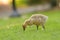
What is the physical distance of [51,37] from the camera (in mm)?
10930

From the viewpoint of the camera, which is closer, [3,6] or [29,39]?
[29,39]

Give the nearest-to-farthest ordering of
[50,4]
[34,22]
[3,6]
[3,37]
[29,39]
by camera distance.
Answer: [29,39] → [3,37] → [34,22] → [50,4] → [3,6]

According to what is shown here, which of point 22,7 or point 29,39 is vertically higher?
point 22,7

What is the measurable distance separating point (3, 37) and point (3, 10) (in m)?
24.4

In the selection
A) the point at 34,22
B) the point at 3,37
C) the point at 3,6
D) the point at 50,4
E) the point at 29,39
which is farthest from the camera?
the point at 3,6

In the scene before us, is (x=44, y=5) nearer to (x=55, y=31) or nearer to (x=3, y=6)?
(x=3, y=6)

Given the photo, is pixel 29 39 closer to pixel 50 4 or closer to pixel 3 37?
pixel 3 37

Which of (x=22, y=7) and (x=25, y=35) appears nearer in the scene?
(x=25, y=35)

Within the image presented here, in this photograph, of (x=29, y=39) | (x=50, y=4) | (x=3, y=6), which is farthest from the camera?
(x=3, y=6)

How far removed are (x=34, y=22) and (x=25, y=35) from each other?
109 cm

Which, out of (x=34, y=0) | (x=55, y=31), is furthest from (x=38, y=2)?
(x=55, y=31)

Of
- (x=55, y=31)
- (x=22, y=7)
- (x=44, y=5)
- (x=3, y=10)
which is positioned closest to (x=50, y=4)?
(x=44, y=5)

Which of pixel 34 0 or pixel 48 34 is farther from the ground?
pixel 34 0

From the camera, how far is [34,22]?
12.2 meters
